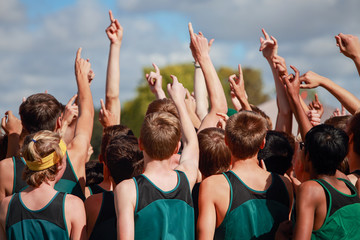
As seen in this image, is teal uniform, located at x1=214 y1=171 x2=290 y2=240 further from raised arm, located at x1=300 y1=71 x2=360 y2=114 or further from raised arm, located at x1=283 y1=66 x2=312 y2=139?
raised arm, located at x1=300 y1=71 x2=360 y2=114

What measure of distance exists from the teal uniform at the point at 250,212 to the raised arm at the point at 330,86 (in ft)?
6.68

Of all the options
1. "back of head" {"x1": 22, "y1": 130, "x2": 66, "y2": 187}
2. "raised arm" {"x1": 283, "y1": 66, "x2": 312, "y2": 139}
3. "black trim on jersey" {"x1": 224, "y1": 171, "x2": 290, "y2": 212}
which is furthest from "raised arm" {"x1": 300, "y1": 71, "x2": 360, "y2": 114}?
"back of head" {"x1": 22, "y1": 130, "x2": 66, "y2": 187}

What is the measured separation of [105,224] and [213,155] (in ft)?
4.14

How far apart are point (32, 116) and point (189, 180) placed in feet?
6.70

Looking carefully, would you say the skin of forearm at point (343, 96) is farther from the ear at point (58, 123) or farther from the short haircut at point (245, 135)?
the ear at point (58, 123)

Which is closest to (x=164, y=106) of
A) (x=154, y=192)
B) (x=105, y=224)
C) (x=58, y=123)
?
(x=58, y=123)

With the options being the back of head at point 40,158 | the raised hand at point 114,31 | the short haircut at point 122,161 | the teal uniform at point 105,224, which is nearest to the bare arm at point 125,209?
the teal uniform at point 105,224

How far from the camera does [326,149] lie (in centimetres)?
438

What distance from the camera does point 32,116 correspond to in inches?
213

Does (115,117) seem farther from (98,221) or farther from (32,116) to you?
(98,221)

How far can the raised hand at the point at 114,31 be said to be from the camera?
7715 mm

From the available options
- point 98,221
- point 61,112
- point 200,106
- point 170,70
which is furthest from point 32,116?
point 170,70

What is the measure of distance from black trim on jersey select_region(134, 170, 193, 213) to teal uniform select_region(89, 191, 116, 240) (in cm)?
58

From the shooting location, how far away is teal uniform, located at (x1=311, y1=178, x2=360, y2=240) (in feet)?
13.7
